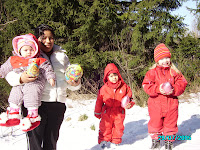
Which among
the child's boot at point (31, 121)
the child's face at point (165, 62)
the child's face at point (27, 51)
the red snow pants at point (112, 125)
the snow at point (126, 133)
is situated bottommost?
the snow at point (126, 133)

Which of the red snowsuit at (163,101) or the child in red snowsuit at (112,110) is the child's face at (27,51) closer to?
the child in red snowsuit at (112,110)

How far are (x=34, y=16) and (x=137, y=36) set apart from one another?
4.26 m

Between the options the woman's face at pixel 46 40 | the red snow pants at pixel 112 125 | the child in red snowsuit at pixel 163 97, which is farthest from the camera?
the red snow pants at pixel 112 125

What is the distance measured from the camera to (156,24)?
281 inches

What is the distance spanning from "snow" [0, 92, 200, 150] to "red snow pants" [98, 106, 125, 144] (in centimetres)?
21

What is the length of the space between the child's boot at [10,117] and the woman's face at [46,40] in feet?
2.54

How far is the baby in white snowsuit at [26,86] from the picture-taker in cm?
187

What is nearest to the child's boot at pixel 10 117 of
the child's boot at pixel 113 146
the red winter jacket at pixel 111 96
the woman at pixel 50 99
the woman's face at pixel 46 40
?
the woman at pixel 50 99

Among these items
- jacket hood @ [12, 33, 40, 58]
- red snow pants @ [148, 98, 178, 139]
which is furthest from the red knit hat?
jacket hood @ [12, 33, 40, 58]

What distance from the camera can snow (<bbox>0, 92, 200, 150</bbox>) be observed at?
3.09 m

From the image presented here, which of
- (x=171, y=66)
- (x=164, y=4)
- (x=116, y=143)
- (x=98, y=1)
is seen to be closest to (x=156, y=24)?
(x=164, y=4)

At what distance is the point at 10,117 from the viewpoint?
1.89 m

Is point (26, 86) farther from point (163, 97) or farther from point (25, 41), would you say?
point (163, 97)

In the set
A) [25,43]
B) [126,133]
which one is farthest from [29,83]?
[126,133]
